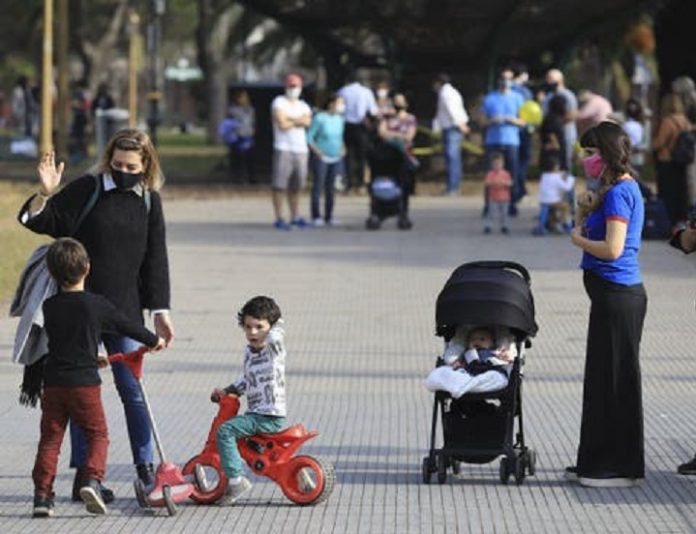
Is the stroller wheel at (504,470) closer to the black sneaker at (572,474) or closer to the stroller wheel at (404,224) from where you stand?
the black sneaker at (572,474)

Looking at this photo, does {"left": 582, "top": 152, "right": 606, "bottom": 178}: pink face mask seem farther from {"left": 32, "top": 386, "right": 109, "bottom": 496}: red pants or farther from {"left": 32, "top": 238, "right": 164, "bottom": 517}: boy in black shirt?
{"left": 32, "top": 386, "right": 109, "bottom": 496}: red pants

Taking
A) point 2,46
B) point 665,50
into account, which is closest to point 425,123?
point 665,50

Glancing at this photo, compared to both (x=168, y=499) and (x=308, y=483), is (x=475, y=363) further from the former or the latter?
(x=168, y=499)

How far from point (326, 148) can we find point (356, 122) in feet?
19.3

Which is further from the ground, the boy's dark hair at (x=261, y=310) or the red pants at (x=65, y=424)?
the boy's dark hair at (x=261, y=310)

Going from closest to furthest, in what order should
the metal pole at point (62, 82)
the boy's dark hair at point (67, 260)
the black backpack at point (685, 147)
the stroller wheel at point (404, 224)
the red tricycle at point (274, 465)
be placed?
the boy's dark hair at point (67, 260) → the red tricycle at point (274, 465) → the black backpack at point (685, 147) → the stroller wheel at point (404, 224) → the metal pole at point (62, 82)

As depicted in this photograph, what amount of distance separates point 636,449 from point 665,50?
884 inches

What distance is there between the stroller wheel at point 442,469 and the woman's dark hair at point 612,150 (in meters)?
1.48

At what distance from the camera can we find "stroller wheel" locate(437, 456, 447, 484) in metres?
9.56

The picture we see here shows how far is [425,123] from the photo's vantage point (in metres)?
33.6

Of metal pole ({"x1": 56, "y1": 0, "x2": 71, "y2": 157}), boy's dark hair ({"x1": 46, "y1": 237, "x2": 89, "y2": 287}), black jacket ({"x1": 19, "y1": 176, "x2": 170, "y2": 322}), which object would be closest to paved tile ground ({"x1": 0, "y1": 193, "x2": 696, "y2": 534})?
black jacket ({"x1": 19, "y1": 176, "x2": 170, "y2": 322})

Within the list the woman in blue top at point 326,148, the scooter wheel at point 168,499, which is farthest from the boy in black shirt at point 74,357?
the woman in blue top at point 326,148

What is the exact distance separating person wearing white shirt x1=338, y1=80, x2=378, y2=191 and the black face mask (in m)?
20.3

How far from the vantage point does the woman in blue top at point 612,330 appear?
9.45 metres
